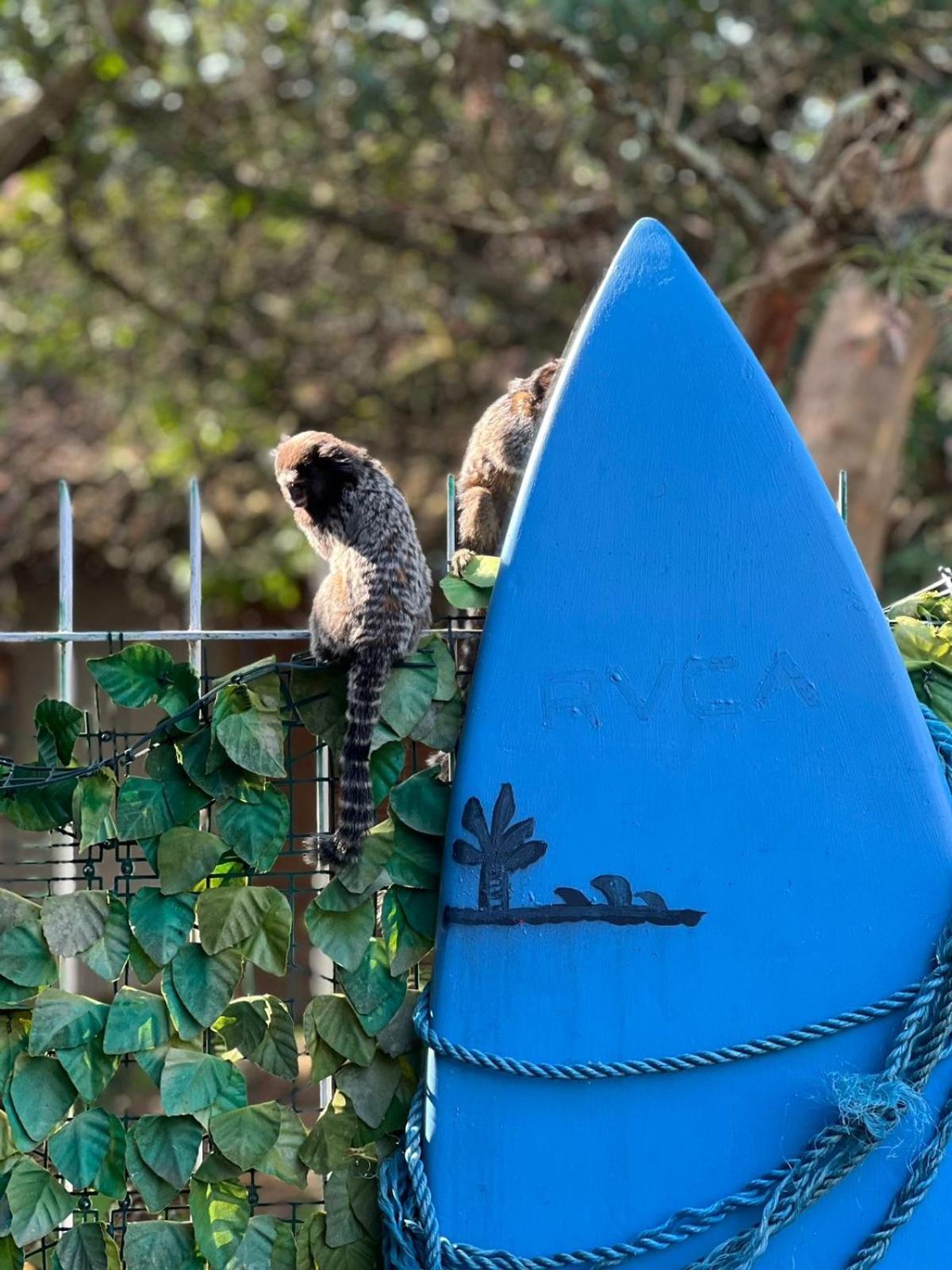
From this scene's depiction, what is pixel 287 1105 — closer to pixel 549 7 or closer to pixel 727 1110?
pixel 727 1110

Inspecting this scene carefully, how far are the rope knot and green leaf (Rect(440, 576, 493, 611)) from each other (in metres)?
1.03

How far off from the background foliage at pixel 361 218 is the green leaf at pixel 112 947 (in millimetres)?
4004

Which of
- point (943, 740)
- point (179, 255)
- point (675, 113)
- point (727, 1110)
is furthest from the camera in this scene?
point (179, 255)

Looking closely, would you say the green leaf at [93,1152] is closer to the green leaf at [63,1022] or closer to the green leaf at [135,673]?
the green leaf at [63,1022]

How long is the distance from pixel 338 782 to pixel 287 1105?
0.58 m

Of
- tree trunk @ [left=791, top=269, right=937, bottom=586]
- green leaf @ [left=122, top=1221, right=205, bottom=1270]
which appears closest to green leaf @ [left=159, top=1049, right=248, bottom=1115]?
green leaf @ [left=122, top=1221, right=205, bottom=1270]

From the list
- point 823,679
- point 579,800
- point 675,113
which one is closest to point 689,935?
point 579,800

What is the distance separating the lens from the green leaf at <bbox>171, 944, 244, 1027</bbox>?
236cm

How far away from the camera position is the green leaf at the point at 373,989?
241cm

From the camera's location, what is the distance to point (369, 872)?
7.88ft

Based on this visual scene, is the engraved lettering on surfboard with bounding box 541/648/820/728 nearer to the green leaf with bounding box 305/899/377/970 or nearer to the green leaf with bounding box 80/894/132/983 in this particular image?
the green leaf with bounding box 305/899/377/970

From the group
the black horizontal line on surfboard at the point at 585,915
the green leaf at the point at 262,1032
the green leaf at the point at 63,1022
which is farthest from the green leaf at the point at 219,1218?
the black horizontal line on surfboard at the point at 585,915

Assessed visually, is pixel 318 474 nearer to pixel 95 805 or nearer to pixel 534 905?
pixel 95 805

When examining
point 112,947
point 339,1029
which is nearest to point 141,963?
point 112,947
